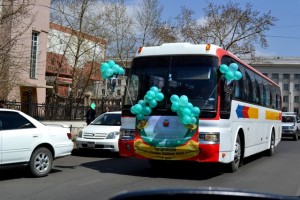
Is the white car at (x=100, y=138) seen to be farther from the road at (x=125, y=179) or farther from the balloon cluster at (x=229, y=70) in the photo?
the balloon cluster at (x=229, y=70)

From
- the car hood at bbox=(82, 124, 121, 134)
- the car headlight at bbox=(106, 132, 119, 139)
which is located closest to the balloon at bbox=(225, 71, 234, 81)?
the car headlight at bbox=(106, 132, 119, 139)

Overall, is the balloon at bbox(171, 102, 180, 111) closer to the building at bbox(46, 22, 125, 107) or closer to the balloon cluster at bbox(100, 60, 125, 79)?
the balloon cluster at bbox(100, 60, 125, 79)

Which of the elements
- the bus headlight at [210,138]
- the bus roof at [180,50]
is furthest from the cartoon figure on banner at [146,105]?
the bus headlight at [210,138]

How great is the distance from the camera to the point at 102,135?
48.1 feet

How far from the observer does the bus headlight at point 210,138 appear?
9.87 m

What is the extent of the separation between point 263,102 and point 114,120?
536 centimetres

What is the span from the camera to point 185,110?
9.55 meters

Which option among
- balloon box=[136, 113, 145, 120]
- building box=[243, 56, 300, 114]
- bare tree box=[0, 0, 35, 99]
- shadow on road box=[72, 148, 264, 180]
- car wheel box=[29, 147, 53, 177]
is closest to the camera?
car wheel box=[29, 147, 53, 177]

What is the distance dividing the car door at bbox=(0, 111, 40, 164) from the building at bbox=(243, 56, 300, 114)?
99714 millimetres

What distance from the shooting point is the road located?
847 centimetres

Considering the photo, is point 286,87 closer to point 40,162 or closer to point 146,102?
point 146,102

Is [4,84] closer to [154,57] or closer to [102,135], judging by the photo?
[102,135]

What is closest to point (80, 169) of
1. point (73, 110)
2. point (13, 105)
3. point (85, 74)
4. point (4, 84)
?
point (13, 105)

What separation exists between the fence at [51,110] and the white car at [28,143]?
8.41 m
